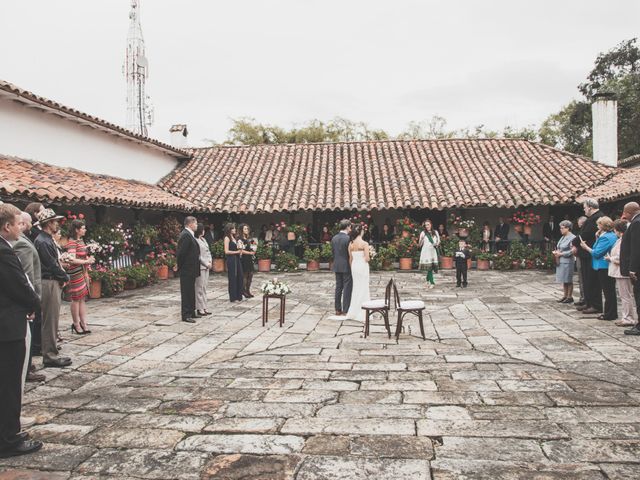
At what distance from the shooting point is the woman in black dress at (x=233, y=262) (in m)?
10.3

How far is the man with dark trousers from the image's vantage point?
334 inches

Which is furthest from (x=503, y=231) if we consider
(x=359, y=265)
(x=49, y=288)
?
(x=49, y=288)

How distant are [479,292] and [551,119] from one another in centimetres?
3105

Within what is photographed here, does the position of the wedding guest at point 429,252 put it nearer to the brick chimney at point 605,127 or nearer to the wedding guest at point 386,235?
the wedding guest at point 386,235

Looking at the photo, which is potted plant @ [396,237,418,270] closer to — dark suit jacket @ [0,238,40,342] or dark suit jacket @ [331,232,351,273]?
dark suit jacket @ [331,232,351,273]

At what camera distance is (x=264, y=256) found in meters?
16.8

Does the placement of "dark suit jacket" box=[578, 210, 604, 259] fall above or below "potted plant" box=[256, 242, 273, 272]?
above

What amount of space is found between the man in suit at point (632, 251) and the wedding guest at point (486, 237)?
9.23 metres

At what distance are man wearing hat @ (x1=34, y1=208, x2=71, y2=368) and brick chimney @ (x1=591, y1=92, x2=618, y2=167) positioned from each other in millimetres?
17421

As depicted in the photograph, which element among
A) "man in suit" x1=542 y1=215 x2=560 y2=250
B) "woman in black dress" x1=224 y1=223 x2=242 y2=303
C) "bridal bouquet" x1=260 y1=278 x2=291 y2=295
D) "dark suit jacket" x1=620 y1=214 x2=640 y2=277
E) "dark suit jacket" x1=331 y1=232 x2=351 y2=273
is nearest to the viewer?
"dark suit jacket" x1=620 y1=214 x2=640 y2=277

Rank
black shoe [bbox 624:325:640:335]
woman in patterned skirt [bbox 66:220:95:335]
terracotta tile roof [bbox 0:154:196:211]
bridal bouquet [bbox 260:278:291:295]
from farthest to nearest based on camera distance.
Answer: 1. terracotta tile roof [bbox 0:154:196:211]
2. bridal bouquet [bbox 260:278:291:295]
3. woman in patterned skirt [bbox 66:220:95:335]
4. black shoe [bbox 624:325:640:335]

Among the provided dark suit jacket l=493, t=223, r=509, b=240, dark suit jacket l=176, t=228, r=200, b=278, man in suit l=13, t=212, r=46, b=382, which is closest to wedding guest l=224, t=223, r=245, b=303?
dark suit jacket l=176, t=228, r=200, b=278

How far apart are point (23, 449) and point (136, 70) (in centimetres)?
2715

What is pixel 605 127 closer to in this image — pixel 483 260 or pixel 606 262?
pixel 483 260
